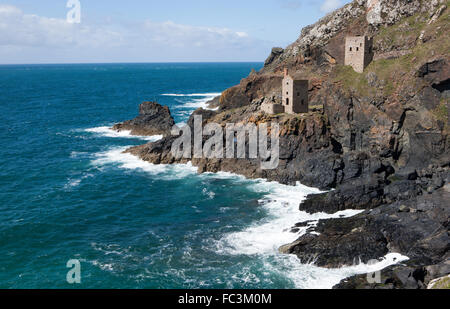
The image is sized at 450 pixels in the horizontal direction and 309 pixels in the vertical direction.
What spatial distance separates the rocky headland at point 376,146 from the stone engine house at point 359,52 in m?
1.48

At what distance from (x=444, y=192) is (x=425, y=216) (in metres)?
6.78

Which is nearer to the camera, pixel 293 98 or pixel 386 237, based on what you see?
pixel 386 237

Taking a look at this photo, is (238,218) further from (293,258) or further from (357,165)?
(357,165)

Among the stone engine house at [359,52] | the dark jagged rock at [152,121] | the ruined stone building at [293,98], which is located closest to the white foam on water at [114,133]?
the dark jagged rock at [152,121]

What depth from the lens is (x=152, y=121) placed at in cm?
10669

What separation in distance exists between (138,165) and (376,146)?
45893 mm

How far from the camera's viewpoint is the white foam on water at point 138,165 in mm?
76500

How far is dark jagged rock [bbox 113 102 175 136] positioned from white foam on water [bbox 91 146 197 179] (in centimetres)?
1500

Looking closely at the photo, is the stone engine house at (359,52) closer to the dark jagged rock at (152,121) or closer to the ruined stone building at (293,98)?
the ruined stone building at (293,98)

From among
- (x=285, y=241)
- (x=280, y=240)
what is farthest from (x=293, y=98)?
(x=285, y=241)

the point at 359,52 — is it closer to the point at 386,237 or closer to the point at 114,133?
the point at 386,237

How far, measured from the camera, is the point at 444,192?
51.8 metres

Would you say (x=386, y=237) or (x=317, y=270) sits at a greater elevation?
(x=386, y=237)

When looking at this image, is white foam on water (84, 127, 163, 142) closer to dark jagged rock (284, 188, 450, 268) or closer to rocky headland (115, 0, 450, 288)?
rocky headland (115, 0, 450, 288)
